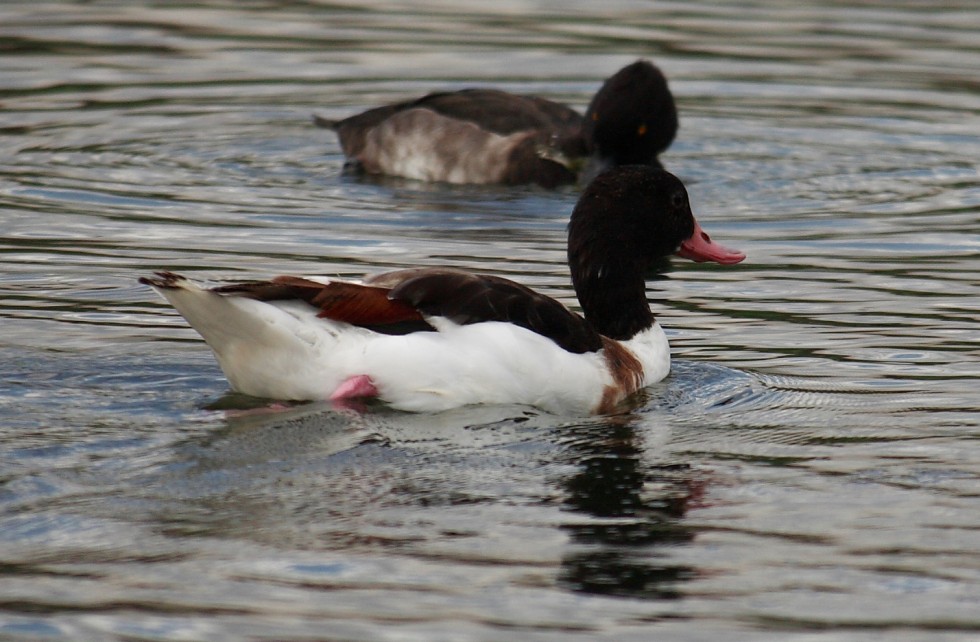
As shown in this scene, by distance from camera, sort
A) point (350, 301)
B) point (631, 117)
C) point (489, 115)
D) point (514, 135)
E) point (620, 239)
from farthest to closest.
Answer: point (489, 115) → point (514, 135) → point (631, 117) → point (620, 239) → point (350, 301)

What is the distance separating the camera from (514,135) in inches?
544

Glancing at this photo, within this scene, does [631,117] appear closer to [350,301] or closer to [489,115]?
[489,115]

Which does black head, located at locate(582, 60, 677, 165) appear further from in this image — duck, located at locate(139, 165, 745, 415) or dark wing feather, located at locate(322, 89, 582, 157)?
duck, located at locate(139, 165, 745, 415)

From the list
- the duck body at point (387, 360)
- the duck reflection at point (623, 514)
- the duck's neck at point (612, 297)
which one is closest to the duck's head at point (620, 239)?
the duck's neck at point (612, 297)

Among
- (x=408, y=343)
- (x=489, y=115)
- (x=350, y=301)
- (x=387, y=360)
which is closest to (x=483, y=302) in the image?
(x=408, y=343)

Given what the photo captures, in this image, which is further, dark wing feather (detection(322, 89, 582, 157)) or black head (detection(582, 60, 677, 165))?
dark wing feather (detection(322, 89, 582, 157))

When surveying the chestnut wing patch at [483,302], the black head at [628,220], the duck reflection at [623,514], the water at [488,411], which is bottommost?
the duck reflection at [623,514]

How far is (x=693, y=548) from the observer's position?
6203mm

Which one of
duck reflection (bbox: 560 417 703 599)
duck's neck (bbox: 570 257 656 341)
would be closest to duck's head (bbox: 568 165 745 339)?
duck's neck (bbox: 570 257 656 341)

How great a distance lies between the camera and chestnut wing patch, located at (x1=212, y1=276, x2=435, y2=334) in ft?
25.0

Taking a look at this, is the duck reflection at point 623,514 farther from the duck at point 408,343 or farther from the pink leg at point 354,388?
the pink leg at point 354,388

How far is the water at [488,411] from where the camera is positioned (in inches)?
224

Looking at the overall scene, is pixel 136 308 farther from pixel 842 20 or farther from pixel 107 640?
pixel 842 20

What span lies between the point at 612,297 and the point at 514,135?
5.11 metres
